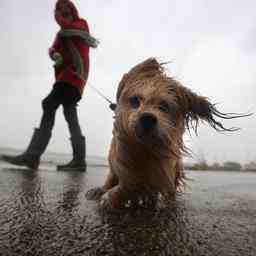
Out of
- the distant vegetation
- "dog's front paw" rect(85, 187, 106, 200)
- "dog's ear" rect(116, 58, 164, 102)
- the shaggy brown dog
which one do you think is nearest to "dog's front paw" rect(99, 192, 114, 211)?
the shaggy brown dog

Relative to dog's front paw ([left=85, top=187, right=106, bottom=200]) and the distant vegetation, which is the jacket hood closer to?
dog's front paw ([left=85, top=187, right=106, bottom=200])

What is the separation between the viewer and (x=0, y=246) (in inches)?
55.8

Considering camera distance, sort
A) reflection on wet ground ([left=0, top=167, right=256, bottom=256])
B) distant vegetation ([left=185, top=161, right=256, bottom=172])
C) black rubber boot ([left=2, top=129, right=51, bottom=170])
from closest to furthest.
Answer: reflection on wet ground ([left=0, top=167, right=256, bottom=256]), black rubber boot ([left=2, top=129, right=51, bottom=170]), distant vegetation ([left=185, top=161, right=256, bottom=172])

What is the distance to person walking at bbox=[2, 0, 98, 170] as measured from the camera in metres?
5.73

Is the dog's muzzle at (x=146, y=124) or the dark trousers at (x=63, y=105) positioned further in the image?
the dark trousers at (x=63, y=105)

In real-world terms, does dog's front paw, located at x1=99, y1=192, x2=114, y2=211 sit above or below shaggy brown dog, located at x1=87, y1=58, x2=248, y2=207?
below

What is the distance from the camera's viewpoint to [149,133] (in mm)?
2420

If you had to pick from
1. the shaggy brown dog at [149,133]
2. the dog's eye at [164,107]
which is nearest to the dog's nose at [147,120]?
the shaggy brown dog at [149,133]

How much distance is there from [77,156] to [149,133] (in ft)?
13.0

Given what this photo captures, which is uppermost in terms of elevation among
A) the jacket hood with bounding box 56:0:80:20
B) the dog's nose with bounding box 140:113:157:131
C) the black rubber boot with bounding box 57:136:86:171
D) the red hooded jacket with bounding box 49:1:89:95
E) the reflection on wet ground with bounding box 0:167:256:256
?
the jacket hood with bounding box 56:0:80:20

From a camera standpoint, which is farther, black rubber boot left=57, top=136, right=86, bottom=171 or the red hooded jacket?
black rubber boot left=57, top=136, right=86, bottom=171

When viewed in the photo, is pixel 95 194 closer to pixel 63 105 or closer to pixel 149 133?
pixel 149 133

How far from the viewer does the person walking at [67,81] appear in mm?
5730

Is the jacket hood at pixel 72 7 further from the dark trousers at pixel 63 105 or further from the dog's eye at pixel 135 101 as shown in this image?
the dog's eye at pixel 135 101
